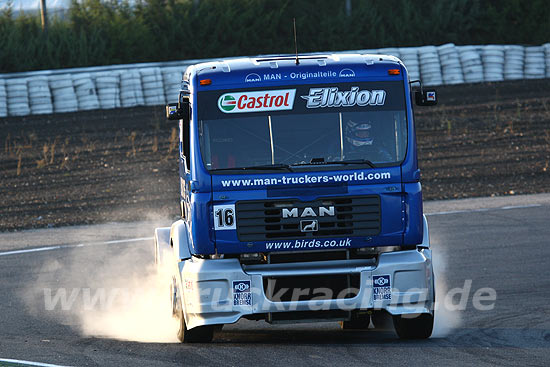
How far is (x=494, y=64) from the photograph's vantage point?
35875 mm

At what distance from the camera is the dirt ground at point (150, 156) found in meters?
23.2

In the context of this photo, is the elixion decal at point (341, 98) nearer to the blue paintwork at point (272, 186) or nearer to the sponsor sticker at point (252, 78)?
Answer: the blue paintwork at point (272, 186)

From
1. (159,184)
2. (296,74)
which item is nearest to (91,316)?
(296,74)

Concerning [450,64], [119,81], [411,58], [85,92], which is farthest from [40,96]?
[450,64]

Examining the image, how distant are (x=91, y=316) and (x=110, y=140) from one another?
18.1 meters

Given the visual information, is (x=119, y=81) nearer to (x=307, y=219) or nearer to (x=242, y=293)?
(x=307, y=219)

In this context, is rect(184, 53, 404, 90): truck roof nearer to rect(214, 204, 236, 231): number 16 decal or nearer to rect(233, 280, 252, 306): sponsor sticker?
rect(214, 204, 236, 231): number 16 decal

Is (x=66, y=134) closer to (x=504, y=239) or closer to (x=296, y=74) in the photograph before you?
(x=504, y=239)

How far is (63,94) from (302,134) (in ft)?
77.9

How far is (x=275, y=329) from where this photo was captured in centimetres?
1149

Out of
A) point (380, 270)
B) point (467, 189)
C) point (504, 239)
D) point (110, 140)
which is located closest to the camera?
point (380, 270)

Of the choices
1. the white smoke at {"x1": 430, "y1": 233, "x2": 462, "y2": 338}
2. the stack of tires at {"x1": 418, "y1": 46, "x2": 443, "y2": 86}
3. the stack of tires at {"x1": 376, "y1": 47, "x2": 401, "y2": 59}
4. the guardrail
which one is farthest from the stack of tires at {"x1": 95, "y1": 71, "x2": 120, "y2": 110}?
the white smoke at {"x1": 430, "y1": 233, "x2": 462, "y2": 338}

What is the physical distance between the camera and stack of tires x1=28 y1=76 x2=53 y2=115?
3175 cm

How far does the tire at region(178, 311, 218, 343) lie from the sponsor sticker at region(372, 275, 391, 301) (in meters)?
1.70
